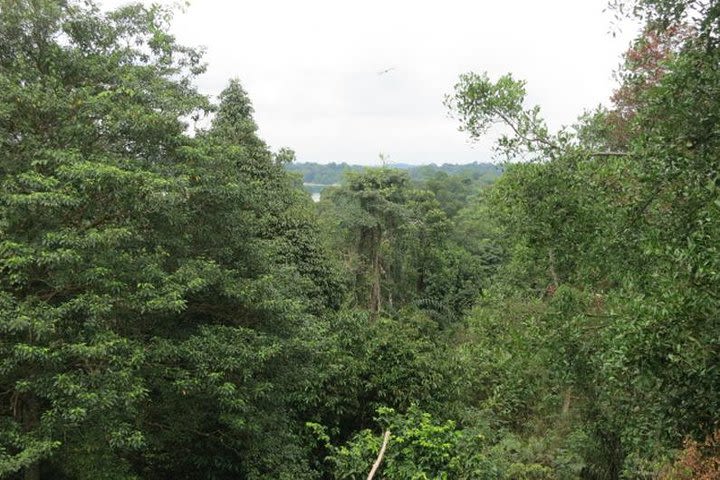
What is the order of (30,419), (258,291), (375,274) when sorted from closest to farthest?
(30,419), (258,291), (375,274)

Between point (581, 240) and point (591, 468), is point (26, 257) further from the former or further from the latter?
point (591, 468)

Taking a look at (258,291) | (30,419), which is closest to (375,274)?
(258,291)

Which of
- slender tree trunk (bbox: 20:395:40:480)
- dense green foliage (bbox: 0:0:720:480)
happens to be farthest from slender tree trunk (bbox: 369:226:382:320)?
slender tree trunk (bbox: 20:395:40:480)

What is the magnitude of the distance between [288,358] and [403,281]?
53.2 ft

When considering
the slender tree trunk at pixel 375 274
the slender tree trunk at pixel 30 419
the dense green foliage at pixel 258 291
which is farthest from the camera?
the slender tree trunk at pixel 375 274

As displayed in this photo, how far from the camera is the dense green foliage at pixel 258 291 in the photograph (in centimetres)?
376

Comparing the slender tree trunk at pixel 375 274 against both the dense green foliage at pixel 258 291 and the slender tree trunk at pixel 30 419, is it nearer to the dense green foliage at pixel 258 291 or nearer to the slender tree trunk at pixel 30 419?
the dense green foliage at pixel 258 291

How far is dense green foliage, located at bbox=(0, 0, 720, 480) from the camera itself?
376 cm

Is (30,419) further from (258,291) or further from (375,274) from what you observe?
(375,274)

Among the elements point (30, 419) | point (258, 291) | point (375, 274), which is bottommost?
point (375, 274)

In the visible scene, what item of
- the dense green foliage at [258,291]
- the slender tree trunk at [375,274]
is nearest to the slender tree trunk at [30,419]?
the dense green foliage at [258,291]

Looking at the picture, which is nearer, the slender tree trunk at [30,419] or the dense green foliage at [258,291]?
the dense green foliage at [258,291]

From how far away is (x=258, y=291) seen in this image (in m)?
7.48

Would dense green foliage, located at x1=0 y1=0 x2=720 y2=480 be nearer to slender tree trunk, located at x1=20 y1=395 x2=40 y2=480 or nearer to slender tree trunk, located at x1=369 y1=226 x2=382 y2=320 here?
slender tree trunk, located at x1=20 y1=395 x2=40 y2=480
